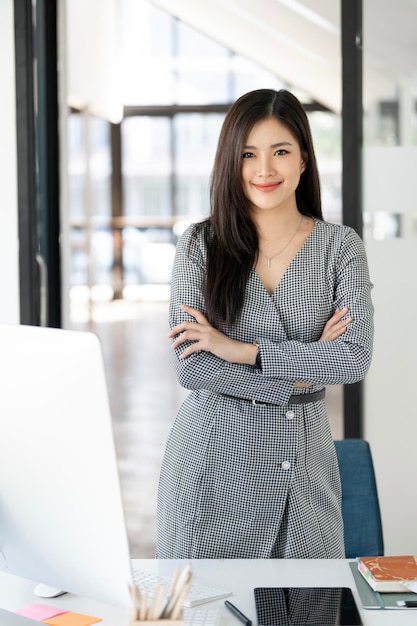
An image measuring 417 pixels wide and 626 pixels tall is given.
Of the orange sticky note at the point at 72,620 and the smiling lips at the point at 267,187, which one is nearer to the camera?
the orange sticky note at the point at 72,620

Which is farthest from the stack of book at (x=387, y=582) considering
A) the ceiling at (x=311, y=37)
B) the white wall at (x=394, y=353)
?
the ceiling at (x=311, y=37)

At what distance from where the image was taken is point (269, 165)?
7.01ft

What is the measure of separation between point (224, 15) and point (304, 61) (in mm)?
1900

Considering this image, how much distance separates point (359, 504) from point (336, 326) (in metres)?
0.57

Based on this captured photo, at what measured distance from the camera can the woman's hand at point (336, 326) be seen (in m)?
2.13

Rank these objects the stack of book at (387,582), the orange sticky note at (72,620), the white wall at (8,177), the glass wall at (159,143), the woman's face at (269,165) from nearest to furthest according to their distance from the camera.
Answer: the orange sticky note at (72,620) → the stack of book at (387,582) → the woman's face at (269,165) → the white wall at (8,177) → the glass wall at (159,143)

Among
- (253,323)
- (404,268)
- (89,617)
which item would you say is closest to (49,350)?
(89,617)

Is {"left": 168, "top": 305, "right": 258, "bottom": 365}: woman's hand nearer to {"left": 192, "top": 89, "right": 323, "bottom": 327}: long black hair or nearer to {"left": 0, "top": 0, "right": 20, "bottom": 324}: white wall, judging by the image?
{"left": 192, "top": 89, "right": 323, "bottom": 327}: long black hair

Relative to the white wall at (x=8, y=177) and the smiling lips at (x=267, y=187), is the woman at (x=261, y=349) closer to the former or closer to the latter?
the smiling lips at (x=267, y=187)

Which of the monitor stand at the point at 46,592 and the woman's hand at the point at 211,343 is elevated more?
the woman's hand at the point at 211,343

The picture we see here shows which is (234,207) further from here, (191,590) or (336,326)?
(191,590)

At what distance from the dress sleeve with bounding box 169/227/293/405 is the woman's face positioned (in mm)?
204

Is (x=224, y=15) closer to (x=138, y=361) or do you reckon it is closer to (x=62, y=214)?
(x=138, y=361)

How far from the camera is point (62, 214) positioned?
414 cm
